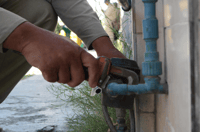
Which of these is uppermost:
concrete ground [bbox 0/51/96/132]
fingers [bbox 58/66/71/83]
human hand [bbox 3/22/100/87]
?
human hand [bbox 3/22/100/87]

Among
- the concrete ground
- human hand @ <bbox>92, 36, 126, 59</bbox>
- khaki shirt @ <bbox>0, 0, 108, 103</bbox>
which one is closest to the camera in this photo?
human hand @ <bbox>92, 36, 126, 59</bbox>

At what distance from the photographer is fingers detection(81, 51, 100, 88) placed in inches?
34.9

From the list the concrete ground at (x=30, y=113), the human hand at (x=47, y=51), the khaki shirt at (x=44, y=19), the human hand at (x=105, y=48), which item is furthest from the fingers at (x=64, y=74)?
the concrete ground at (x=30, y=113)

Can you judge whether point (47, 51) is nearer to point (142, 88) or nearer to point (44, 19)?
point (142, 88)

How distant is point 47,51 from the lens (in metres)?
0.81

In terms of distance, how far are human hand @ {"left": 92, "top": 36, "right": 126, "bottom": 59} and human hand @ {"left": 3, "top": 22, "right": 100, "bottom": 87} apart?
1.42 feet

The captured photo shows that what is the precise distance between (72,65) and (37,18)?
2.62ft

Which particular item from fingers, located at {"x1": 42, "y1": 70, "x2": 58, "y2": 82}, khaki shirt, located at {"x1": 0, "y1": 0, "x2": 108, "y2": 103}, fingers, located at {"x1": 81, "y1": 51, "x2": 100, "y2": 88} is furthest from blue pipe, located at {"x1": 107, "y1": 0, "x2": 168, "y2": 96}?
khaki shirt, located at {"x1": 0, "y1": 0, "x2": 108, "y2": 103}

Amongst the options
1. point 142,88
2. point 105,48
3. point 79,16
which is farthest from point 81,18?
point 142,88

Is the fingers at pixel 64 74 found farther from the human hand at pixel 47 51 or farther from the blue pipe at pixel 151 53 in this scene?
the blue pipe at pixel 151 53

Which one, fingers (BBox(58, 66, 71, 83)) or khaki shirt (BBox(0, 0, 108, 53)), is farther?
khaki shirt (BBox(0, 0, 108, 53))

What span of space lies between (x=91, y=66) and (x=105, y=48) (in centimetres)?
46

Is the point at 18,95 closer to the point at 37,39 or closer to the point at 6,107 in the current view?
the point at 6,107

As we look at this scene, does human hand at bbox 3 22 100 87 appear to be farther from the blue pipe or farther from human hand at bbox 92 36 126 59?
human hand at bbox 92 36 126 59
